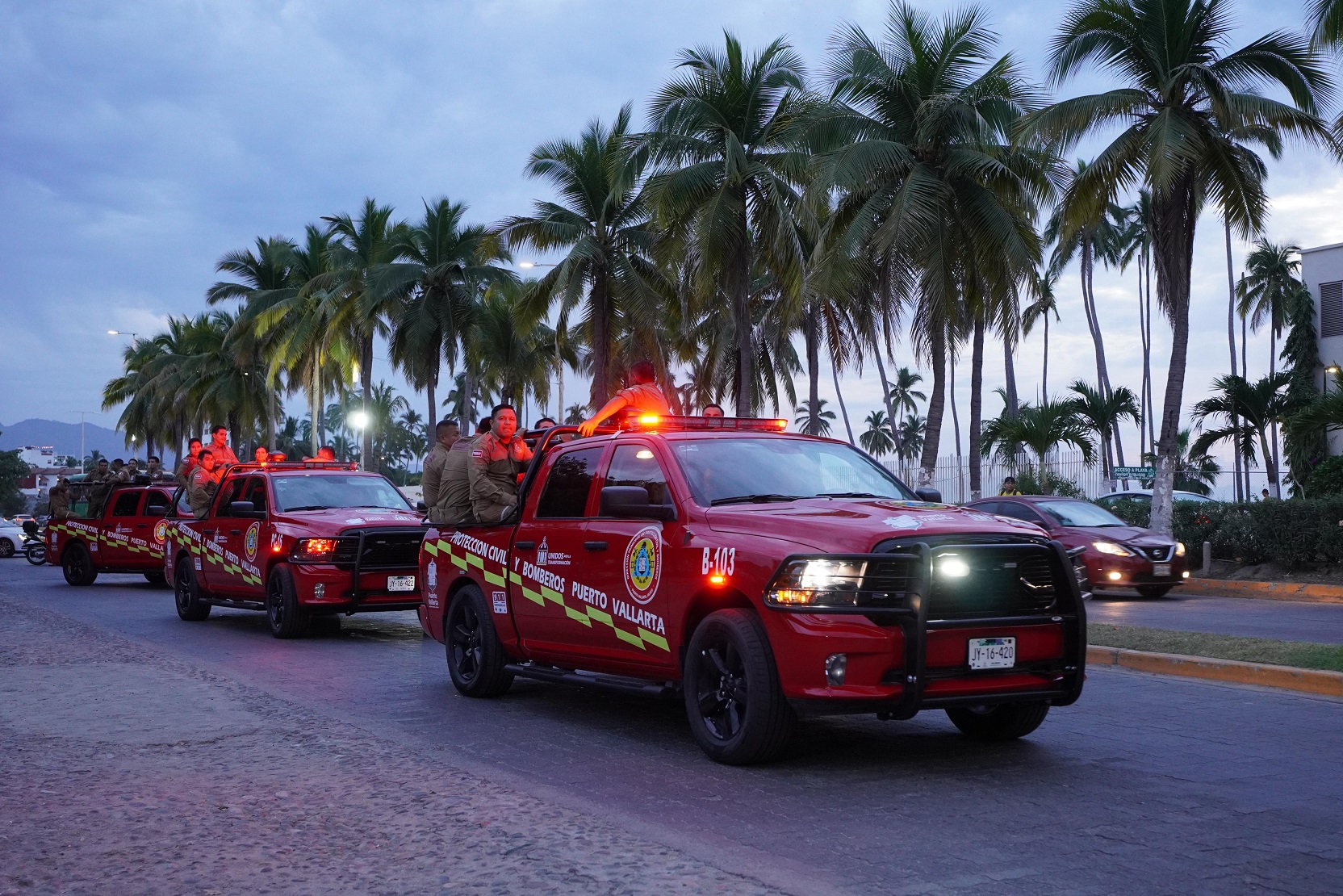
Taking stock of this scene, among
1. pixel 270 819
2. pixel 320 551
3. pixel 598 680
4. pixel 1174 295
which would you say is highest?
pixel 1174 295

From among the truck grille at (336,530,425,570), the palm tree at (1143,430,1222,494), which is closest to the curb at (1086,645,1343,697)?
the truck grille at (336,530,425,570)

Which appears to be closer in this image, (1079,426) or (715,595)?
(715,595)

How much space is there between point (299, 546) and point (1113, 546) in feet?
40.0

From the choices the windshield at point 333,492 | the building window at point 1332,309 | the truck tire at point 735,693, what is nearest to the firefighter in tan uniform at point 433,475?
the windshield at point 333,492

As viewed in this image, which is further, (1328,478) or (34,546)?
(34,546)

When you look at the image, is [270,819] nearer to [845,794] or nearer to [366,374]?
[845,794]

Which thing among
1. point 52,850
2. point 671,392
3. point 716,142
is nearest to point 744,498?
point 52,850

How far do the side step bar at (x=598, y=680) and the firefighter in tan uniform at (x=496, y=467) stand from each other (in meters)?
1.10

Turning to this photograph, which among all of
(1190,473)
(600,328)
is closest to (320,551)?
(600,328)

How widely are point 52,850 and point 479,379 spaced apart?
44.4 m

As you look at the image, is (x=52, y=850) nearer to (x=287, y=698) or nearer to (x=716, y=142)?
(x=287, y=698)

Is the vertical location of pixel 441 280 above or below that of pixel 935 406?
above

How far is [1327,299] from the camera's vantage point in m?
39.6

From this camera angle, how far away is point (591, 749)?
24.4 feet
